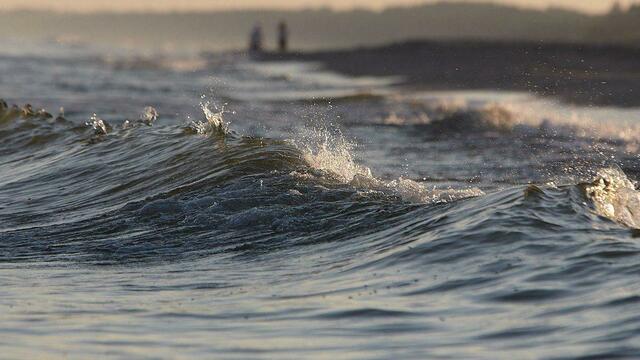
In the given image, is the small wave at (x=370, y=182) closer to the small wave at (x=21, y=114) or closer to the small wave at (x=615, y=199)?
the small wave at (x=615, y=199)

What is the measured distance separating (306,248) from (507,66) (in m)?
37.0

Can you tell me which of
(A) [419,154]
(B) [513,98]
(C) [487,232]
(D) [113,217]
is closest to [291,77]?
(B) [513,98]

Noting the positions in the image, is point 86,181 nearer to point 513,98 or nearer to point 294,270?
point 294,270

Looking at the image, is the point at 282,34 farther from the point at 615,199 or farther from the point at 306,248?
the point at 306,248

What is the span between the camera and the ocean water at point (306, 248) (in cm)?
712

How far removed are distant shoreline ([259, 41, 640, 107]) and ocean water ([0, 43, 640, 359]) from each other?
A: 1338 cm

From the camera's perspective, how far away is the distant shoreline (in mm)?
34031

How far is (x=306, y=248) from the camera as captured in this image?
1020 cm

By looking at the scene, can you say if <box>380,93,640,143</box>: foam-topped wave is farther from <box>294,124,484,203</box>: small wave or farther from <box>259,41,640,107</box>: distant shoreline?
<box>294,124,484,203</box>: small wave

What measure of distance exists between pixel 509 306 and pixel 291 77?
40.4 metres

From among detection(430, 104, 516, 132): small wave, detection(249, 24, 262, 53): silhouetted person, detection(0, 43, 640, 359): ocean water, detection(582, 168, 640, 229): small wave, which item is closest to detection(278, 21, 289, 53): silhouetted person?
detection(249, 24, 262, 53): silhouetted person

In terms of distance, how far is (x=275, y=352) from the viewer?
685cm

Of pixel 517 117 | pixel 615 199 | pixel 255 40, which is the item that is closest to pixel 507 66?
pixel 517 117

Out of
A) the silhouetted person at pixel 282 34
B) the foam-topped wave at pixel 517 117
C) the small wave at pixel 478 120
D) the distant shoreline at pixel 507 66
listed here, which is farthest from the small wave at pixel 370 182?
the silhouetted person at pixel 282 34
